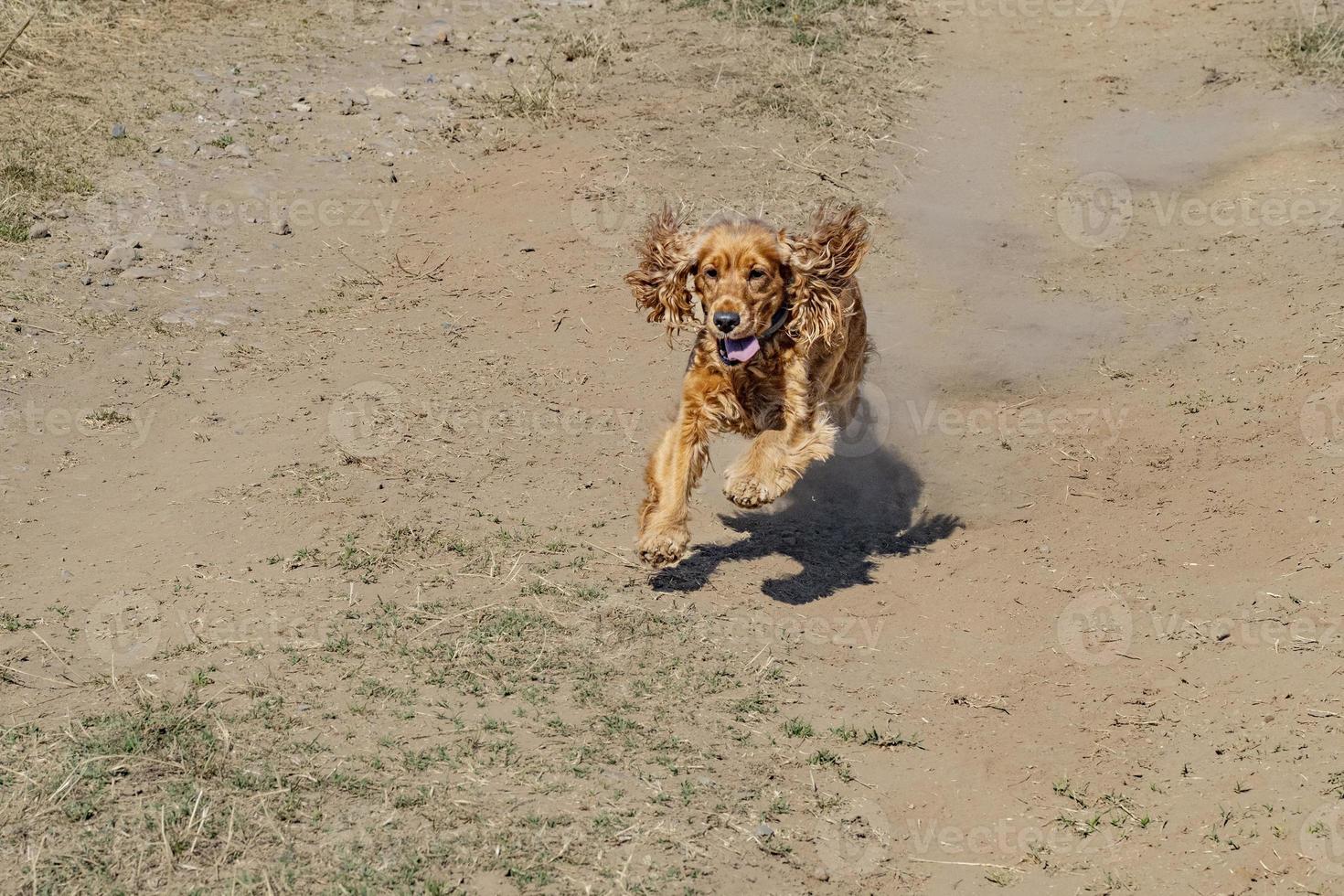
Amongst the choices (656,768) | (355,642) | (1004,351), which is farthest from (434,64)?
(656,768)

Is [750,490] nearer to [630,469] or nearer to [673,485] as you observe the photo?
[673,485]

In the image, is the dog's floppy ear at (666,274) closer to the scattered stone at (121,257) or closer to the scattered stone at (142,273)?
the scattered stone at (142,273)

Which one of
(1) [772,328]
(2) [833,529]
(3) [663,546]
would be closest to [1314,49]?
(2) [833,529]

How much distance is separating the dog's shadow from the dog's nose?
1.38m

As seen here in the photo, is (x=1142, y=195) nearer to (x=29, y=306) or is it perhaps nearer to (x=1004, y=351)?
(x=1004, y=351)

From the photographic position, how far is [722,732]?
6281mm

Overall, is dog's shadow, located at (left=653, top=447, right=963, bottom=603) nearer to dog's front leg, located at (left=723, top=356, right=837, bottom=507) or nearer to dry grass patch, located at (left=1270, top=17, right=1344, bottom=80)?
dog's front leg, located at (left=723, top=356, right=837, bottom=507)

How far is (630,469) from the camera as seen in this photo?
886 cm

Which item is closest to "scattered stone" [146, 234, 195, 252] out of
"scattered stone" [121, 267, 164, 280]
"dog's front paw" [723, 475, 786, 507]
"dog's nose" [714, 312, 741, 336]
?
"scattered stone" [121, 267, 164, 280]

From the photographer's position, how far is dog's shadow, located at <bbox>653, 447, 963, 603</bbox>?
7.88 meters

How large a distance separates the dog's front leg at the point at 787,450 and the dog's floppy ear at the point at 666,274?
2.40ft

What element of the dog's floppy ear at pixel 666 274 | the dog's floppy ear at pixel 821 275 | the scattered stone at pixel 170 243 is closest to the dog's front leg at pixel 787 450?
the dog's floppy ear at pixel 821 275

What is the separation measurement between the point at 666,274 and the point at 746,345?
2.58 feet

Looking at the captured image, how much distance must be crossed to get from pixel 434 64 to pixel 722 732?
378 inches
